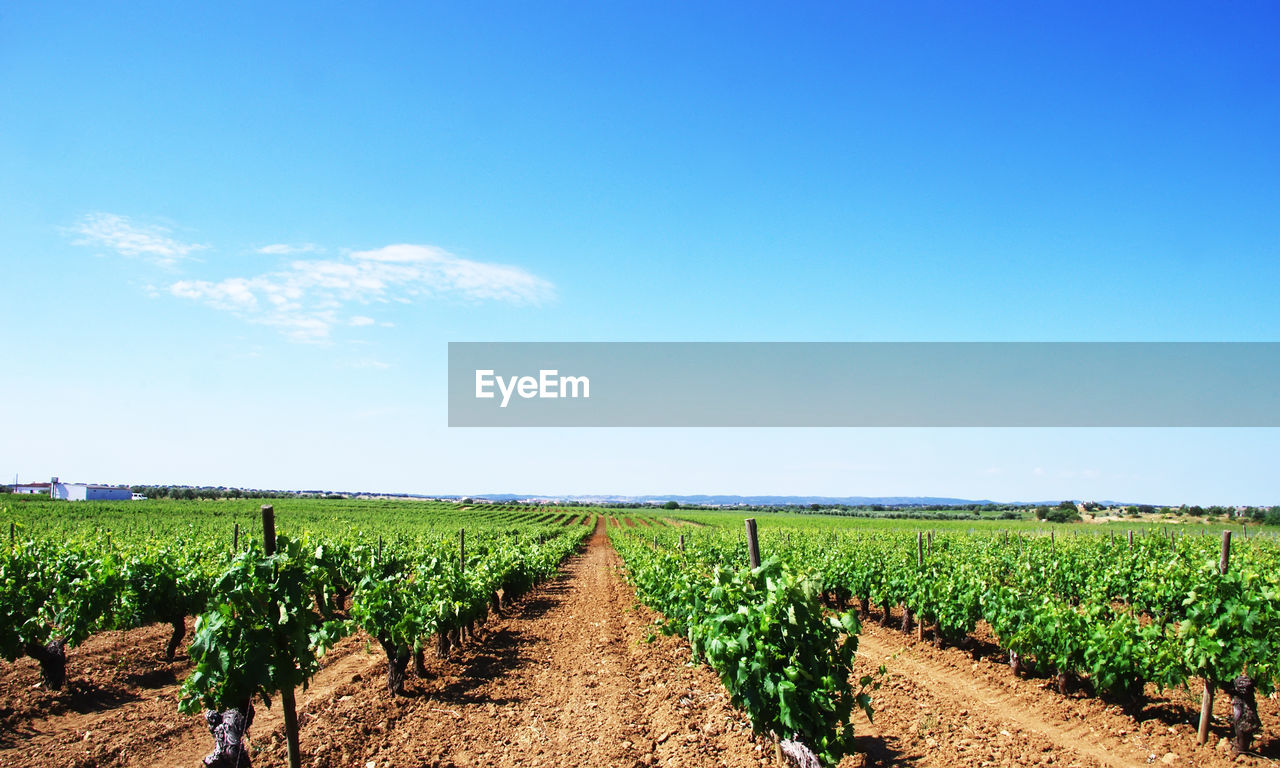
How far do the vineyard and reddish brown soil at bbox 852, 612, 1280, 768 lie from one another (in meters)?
0.04

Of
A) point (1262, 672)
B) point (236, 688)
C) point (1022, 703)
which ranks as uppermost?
point (236, 688)

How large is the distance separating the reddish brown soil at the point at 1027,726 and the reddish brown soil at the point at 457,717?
65.9 inches

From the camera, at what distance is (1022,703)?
333 inches

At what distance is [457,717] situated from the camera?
778 cm

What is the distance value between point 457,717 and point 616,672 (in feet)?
8.55

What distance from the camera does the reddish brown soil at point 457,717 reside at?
21.2 feet

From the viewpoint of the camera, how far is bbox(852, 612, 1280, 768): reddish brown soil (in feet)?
21.1

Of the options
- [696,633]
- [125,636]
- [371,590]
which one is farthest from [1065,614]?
[125,636]

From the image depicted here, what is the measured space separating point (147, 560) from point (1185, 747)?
1395 centimetres

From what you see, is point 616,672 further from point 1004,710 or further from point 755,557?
point 1004,710

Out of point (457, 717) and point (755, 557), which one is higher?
point (755, 557)

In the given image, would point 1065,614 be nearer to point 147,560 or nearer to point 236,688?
point 236,688

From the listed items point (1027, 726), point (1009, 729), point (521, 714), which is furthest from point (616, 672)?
point (1027, 726)

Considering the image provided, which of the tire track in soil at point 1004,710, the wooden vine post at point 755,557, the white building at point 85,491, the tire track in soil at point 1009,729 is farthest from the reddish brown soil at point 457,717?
the white building at point 85,491
